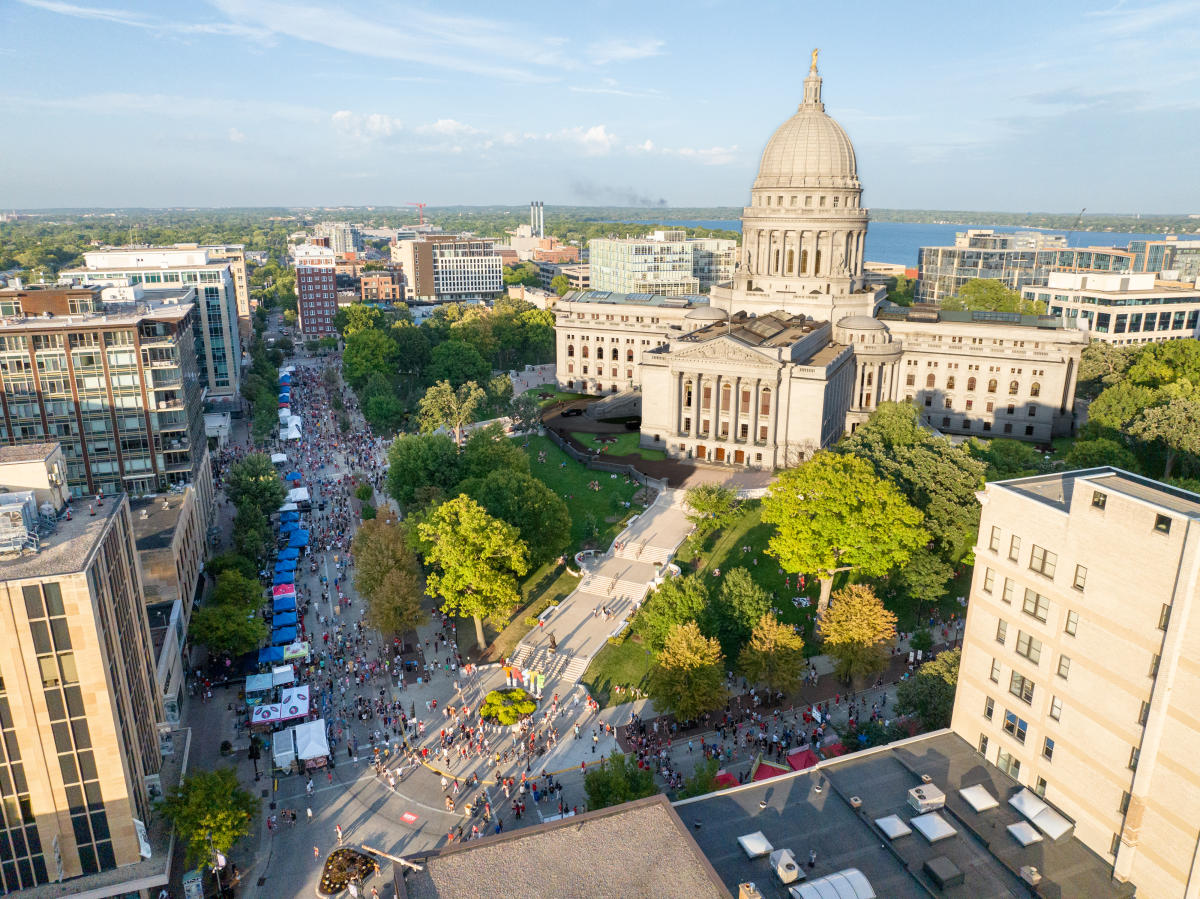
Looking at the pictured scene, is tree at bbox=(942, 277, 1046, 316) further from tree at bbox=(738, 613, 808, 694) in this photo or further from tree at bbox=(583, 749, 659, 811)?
tree at bbox=(583, 749, 659, 811)

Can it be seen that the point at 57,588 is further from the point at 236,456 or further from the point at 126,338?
the point at 236,456

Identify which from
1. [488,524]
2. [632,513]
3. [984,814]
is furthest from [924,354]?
[984,814]

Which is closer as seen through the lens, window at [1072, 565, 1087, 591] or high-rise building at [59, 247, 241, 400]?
window at [1072, 565, 1087, 591]

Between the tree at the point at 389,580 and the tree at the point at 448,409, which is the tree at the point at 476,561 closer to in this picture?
the tree at the point at 389,580

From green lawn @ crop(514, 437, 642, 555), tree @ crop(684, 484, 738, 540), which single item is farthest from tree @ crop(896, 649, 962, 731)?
green lawn @ crop(514, 437, 642, 555)

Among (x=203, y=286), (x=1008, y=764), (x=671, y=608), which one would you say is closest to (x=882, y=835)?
(x=1008, y=764)
